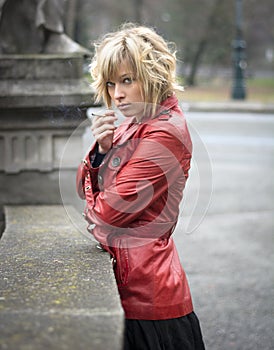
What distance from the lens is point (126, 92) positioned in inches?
99.7


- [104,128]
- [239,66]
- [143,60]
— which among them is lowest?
[239,66]

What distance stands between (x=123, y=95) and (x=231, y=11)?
113 ft

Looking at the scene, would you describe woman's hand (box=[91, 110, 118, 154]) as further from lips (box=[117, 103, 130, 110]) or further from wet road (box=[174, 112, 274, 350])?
wet road (box=[174, 112, 274, 350])

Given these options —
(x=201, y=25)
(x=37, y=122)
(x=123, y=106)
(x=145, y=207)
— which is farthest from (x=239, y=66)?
(x=145, y=207)

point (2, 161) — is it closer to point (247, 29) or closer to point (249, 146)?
point (249, 146)

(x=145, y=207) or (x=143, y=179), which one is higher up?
(x=143, y=179)

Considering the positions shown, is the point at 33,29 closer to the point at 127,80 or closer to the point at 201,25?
the point at 127,80

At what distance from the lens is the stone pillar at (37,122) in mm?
4363

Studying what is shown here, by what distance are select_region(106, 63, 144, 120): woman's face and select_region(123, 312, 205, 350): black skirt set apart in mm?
794

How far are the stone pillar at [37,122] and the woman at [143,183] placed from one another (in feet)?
5.47

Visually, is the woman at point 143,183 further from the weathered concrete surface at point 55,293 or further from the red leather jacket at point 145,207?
the weathered concrete surface at point 55,293

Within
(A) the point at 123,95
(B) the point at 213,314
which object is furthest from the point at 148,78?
(B) the point at 213,314

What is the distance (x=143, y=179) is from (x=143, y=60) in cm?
43

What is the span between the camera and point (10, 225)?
387 cm
